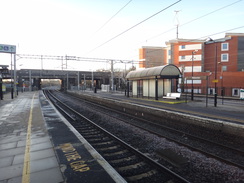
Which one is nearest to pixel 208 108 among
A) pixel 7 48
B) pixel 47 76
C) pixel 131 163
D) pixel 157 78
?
pixel 157 78

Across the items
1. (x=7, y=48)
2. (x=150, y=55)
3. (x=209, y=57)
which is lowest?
(x=7, y=48)

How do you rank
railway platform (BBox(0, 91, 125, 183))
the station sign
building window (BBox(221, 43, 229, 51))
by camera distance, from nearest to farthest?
railway platform (BBox(0, 91, 125, 183)) → the station sign → building window (BBox(221, 43, 229, 51))

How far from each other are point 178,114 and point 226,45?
39654mm

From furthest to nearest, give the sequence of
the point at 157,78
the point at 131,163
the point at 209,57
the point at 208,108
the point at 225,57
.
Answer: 1. the point at 209,57
2. the point at 225,57
3. the point at 157,78
4. the point at 208,108
5. the point at 131,163

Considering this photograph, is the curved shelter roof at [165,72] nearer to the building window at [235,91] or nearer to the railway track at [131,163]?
the railway track at [131,163]

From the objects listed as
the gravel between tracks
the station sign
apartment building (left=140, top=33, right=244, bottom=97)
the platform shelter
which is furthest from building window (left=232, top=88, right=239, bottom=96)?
the station sign

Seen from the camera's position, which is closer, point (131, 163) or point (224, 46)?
point (131, 163)

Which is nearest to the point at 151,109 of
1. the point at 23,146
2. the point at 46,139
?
the point at 46,139

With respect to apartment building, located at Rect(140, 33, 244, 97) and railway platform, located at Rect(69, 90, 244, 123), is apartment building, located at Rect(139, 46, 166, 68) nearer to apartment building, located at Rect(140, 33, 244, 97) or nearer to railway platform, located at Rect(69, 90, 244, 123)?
apartment building, located at Rect(140, 33, 244, 97)

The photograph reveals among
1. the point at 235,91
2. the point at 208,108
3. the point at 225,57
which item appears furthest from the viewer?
the point at 225,57

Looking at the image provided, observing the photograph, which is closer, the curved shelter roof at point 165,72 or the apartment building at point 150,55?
the curved shelter roof at point 165,72

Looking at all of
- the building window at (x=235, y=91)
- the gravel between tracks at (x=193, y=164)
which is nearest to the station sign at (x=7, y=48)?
the gravel between tracks at (x=193, y=164)

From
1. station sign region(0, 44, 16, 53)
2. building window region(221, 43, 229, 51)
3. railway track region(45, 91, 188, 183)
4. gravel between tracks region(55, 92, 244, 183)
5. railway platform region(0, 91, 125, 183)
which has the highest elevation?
building window region(221, 43, 229, 51)

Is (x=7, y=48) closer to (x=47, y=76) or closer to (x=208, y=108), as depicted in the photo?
(x=208, y=108)
